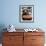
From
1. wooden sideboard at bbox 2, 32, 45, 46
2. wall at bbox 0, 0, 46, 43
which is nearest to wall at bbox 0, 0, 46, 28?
wall at bbox 0, 0, 46, 43

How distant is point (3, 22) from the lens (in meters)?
4.28

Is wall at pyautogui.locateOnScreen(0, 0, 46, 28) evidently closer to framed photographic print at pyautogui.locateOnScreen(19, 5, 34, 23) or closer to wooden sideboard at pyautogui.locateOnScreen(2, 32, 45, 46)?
framed photographic print at pyautogui.locateOnScreen(19, 5, 34, 23)

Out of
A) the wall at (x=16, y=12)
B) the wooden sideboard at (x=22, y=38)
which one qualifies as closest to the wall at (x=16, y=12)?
the wall at (x=16, y=12)

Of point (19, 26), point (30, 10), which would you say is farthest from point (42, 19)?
point (19, 26)

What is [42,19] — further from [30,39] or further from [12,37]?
[12,37]

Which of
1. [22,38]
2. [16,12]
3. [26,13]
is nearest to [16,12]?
[16,12]

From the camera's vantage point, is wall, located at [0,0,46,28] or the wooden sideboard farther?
wall, located at [0,0,46,28]

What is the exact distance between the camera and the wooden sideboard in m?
3.74

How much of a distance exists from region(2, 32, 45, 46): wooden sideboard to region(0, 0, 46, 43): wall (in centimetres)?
60

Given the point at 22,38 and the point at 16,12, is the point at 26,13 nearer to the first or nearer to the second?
the point at 16,12

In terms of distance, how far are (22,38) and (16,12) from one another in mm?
968

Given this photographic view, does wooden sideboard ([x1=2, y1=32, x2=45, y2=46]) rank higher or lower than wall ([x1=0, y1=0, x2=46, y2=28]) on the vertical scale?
lower

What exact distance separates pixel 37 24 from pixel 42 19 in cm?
23

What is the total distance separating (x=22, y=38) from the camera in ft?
12.3
